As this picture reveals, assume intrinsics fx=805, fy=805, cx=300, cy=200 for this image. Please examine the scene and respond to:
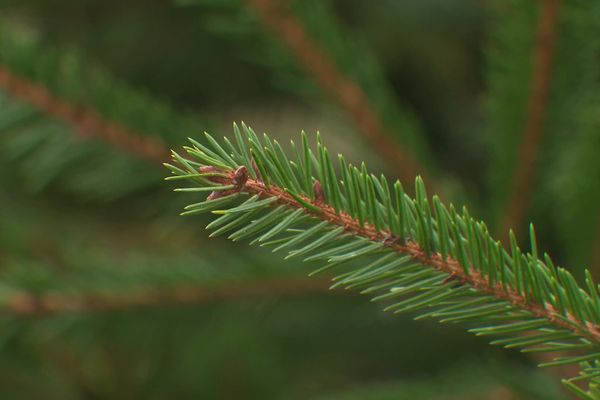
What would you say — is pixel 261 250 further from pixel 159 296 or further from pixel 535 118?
pixel 535 118

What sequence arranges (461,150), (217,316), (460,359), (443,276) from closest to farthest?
(443,276)
(217,316)
(460,359)
(461,150)

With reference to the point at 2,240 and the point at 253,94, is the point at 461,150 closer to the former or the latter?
the point at 253,94

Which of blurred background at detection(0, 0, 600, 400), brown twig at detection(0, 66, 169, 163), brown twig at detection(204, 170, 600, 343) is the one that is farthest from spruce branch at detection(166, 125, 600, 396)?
brown twig at detection(0, 66, 169, 163)

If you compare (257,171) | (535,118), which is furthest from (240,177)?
(535,118)

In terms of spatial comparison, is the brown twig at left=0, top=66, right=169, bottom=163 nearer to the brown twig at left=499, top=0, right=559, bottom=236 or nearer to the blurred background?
the blurred background

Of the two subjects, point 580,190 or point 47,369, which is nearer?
point 580,190

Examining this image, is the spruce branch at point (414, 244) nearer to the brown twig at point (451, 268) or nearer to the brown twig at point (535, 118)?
the brown twig at point (451, 268)

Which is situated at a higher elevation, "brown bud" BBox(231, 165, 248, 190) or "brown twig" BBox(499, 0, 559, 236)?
"brown twig" BBox(499, 0, 559, 236)

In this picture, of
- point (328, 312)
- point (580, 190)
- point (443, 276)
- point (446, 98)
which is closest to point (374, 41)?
point (446, 98)

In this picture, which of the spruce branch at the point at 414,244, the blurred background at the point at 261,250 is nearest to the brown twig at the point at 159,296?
the blurred background at the point at 261,250
